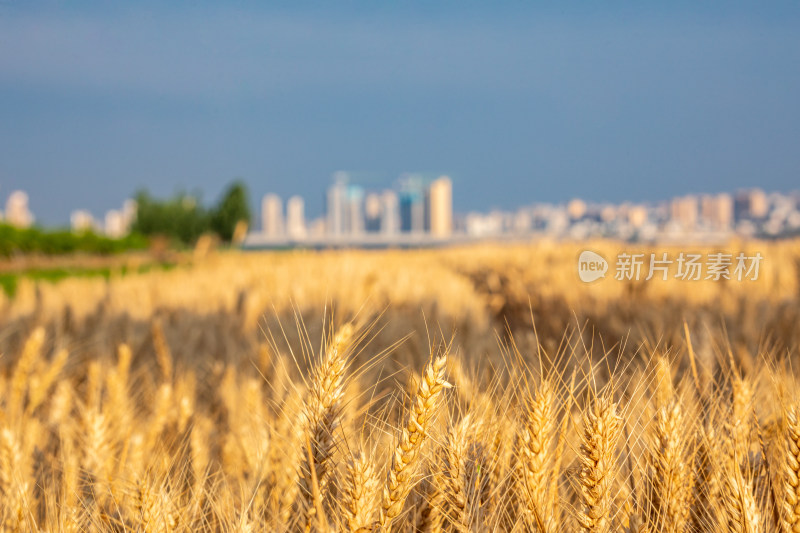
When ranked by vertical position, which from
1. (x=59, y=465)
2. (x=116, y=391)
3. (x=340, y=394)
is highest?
(x=340, y=394)

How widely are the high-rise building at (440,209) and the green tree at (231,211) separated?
42.6 metres

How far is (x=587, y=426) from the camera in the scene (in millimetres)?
991

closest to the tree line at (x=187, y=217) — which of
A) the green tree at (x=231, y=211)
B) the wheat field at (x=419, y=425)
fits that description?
the green tree at (x=231, y=211)

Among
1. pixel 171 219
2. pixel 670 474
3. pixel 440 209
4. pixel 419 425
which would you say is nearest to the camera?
pixel 419 425

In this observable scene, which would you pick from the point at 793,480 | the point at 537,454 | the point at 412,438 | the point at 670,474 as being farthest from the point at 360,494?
the point at 793,480

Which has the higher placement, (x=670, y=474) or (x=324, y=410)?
(x=324, y=410)

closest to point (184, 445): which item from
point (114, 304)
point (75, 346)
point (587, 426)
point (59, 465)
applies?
point (59, 465)

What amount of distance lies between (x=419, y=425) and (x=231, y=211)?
4662cm

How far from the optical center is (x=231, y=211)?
45.6 metres

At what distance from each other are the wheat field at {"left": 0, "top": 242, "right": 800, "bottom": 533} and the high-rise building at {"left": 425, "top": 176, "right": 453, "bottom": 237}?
82366 millimetres

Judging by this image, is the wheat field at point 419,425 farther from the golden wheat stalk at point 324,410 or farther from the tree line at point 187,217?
the tree line at point 187,217

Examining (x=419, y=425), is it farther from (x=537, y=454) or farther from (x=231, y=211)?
(x=231, y=211)

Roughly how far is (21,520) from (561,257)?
26.5 feet

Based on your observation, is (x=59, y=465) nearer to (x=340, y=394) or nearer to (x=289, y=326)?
(x=340, y=394)
